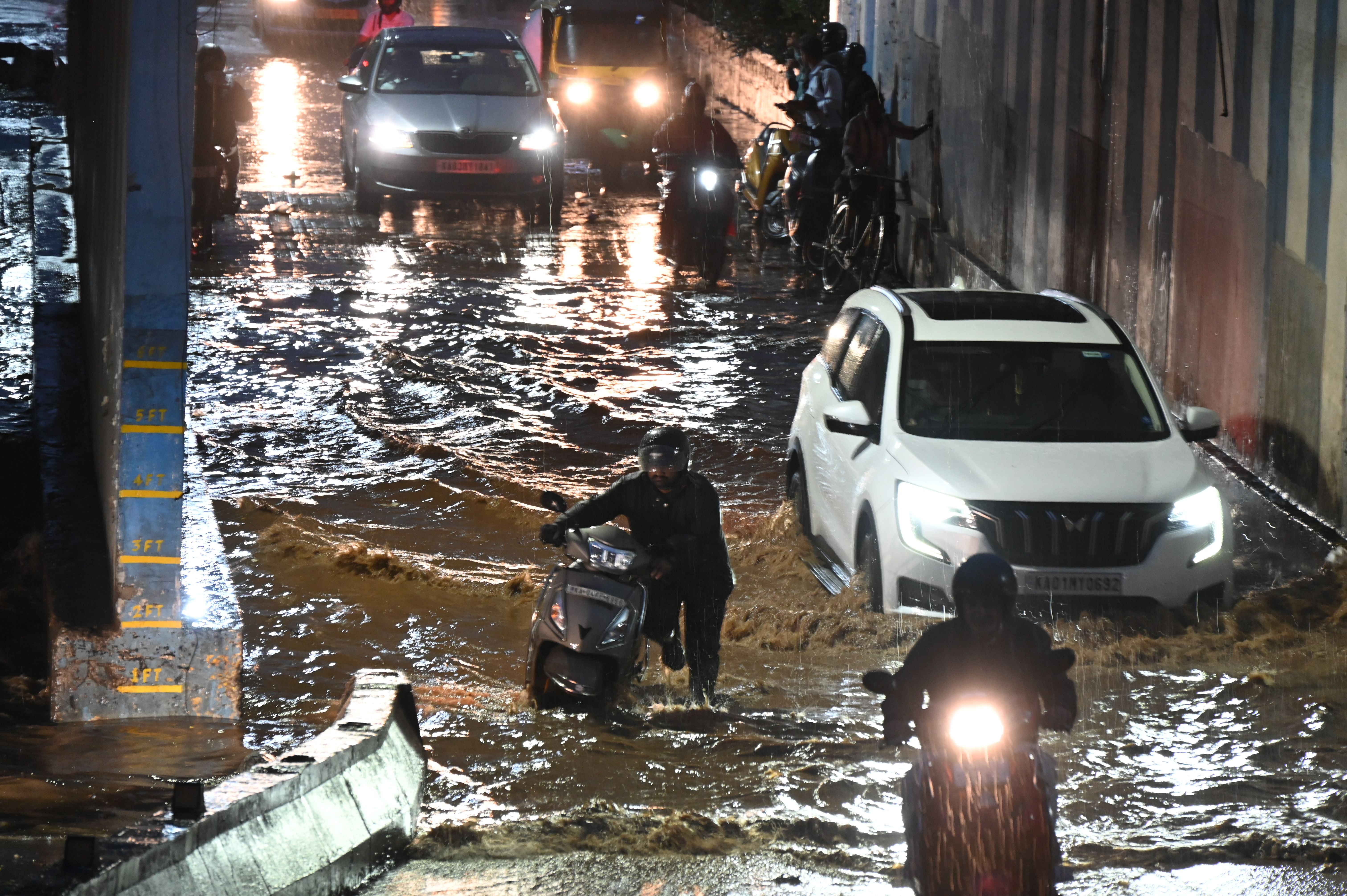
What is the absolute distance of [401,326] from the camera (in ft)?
54.3

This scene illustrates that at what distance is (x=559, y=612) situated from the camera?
7.28 metres

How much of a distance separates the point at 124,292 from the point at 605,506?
2.16 meters

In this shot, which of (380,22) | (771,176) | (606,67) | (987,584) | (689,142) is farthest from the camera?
(380,22)

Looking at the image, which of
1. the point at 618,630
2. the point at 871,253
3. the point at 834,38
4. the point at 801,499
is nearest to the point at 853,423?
the point at 801,499

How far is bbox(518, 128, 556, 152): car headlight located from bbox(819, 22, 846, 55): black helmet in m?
3.34

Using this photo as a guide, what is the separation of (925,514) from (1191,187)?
16.0 feet

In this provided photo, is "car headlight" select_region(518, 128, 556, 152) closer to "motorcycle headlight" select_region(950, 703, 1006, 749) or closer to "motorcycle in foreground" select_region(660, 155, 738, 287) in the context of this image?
"motorcycle in foreground" select_region(660, 155, 738, 287)

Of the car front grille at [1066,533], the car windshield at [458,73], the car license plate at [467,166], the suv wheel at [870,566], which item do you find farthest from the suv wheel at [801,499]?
the car windshield at [458,73]

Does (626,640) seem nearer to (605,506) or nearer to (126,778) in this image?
(605,506)

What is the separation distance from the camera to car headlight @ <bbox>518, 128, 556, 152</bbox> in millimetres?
21188

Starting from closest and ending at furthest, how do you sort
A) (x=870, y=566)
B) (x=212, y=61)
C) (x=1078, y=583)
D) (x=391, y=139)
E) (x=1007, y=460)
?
1. (x=1078, y=583)
2. (x=1007, y=460)
3. (x=870, y=566)
4. (x=212, y=61)
5. (x=391, y=139)

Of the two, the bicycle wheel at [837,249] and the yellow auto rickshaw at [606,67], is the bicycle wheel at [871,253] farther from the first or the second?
the yellow auto rickshaw at [606,67]

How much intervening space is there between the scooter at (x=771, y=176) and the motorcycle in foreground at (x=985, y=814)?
1697 centimetres

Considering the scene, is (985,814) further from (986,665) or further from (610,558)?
(610,558)
